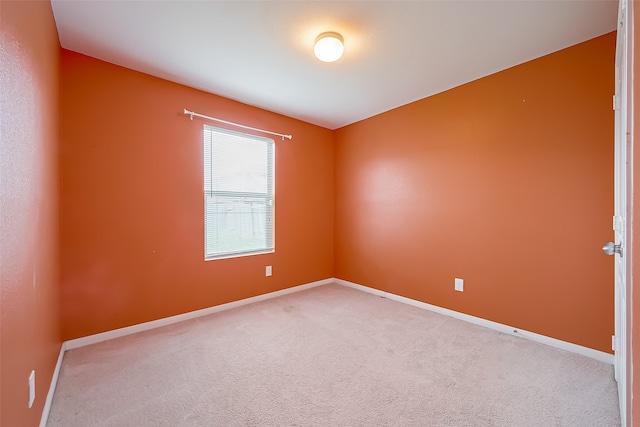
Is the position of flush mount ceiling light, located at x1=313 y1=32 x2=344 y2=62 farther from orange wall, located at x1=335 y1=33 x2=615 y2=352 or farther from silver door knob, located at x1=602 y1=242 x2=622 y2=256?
silver door knob, located at x1=602 y1=242 x2=622 y2=256

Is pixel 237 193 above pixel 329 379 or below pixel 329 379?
above

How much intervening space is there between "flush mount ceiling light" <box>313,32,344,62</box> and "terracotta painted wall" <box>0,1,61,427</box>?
62.1 inches

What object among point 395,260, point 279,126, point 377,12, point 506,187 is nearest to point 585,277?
point 506,187

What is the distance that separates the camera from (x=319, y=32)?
199cm

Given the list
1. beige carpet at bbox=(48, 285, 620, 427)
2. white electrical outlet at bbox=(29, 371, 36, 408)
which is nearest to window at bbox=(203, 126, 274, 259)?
beige carpet at bbox=(48, 285, 620, 427)

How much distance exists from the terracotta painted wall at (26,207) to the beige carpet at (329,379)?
17.7 inches

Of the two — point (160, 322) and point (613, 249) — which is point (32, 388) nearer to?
point (160, 322)

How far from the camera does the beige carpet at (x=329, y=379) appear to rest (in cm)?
150

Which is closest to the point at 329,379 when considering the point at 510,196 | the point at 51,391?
the point at 51,391

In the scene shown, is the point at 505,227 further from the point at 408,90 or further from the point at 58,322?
the point at 58,322

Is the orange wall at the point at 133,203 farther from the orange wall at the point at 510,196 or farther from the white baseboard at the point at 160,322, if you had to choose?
the orange wall at the point at 510,196

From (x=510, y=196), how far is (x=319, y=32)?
86.1 inches

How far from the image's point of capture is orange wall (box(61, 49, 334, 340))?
224cm

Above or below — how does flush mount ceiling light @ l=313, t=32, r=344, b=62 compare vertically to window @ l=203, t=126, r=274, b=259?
above
